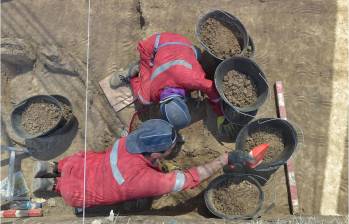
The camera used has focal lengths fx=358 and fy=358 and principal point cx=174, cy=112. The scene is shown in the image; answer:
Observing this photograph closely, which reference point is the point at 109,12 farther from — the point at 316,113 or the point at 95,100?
the point at 316,113

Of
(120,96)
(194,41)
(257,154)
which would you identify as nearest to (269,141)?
(257,154)

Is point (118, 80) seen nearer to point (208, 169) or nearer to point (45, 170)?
point (45, 170)

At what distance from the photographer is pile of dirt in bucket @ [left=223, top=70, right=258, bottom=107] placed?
12.7 ft

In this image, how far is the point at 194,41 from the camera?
4430 mm

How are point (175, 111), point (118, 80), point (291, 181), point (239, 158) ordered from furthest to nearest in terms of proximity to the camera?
point (118, 80) < point (291, 181) < point (175, 111) < point (239, 158)

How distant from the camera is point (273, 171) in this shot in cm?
409

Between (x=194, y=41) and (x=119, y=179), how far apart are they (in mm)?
1979

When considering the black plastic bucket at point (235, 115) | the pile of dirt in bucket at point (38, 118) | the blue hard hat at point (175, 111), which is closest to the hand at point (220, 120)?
the black plastic bucket at point (235, 115)

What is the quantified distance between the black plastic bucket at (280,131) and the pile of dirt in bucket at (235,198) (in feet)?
0.83

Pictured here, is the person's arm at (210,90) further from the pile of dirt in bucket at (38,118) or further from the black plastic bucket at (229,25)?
the pile of dirt in bucket at (38,118)

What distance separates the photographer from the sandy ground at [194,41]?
13.5 feet

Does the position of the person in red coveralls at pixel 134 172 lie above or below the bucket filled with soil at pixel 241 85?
below

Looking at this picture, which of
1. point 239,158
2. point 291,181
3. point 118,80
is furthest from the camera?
point 118,80

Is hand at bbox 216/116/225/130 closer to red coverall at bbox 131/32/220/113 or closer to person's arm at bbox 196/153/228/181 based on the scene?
red coverall at bbox 131/32/220/113
